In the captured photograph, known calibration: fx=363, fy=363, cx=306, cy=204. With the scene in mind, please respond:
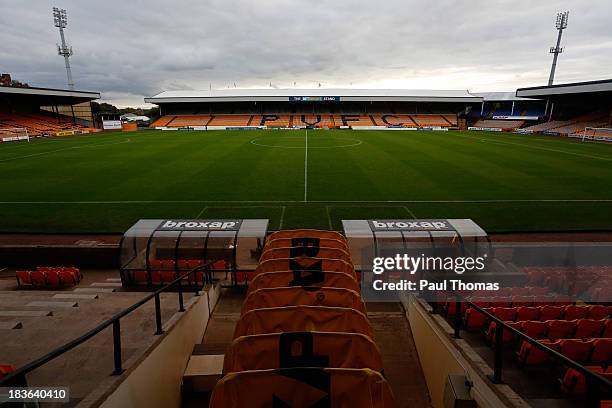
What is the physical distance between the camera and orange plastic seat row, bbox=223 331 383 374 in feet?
11.3

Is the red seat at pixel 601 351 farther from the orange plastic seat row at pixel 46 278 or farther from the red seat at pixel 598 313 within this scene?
the orange plastic seat row at pixel 46 278

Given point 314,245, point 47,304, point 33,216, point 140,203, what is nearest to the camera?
point 314,245

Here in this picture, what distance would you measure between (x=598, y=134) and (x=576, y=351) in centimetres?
6025

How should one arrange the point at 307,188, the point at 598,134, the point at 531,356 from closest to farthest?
1. the point at 531,356
2. the point at 307,188
3. the point at 598,134

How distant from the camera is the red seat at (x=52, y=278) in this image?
1087 centimetres

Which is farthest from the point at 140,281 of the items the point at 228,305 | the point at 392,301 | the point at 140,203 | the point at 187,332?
the point at 140,203

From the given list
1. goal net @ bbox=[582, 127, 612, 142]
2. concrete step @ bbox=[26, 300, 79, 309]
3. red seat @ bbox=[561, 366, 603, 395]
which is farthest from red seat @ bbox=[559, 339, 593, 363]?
goal net @ bbox=[582, 127, 612, 142]

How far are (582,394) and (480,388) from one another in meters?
1.44

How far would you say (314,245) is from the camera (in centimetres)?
756

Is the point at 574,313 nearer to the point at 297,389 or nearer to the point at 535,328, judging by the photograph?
the point at 535,328

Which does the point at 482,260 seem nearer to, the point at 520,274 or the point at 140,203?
the point at 520,274

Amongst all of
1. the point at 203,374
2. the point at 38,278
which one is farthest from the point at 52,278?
the point at 203,374

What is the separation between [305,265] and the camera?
6.26 m

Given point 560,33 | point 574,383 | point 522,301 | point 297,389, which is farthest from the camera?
point 560,33
